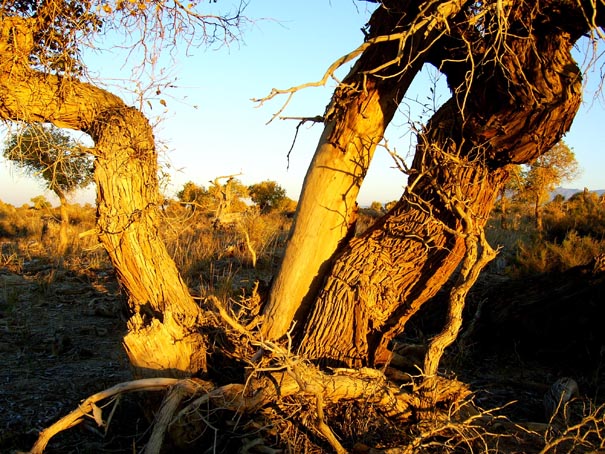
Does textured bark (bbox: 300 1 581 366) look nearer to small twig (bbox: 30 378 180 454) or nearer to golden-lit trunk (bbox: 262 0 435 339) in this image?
golden-lit trunk (bbox: 262 0 435 339)

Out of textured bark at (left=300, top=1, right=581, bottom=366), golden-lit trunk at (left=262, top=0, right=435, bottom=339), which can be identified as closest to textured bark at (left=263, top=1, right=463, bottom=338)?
golden-lit trunk at (left=262, top=0, right=435, bottom=339)

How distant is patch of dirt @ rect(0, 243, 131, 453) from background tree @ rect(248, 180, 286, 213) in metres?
17.4

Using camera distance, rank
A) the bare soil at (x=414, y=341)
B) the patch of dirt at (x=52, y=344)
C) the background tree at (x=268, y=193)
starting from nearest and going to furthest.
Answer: the bare soil at (x=414, y=341) < the patch of dirt at (x=52, y=344) < the background tree at (x=268, y=193)

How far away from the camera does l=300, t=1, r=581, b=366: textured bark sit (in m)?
3.65

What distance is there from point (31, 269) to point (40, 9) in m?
7.38

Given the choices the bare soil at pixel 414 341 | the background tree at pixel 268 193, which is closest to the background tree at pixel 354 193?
the bare soil at pixel 414 341

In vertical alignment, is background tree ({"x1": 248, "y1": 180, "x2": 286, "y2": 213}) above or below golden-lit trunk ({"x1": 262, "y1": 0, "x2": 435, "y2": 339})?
above

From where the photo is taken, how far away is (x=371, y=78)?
4191 mm

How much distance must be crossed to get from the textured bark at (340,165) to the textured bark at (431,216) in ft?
0.73

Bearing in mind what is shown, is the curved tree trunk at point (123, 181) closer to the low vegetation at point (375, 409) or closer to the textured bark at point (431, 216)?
the low vegetation at point (375, 409)

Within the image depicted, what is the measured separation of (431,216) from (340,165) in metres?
0.84

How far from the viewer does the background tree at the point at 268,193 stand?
27.8m

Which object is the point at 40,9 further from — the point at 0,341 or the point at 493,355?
the point at 493,355

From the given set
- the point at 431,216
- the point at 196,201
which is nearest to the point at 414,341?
the point at 431,216
